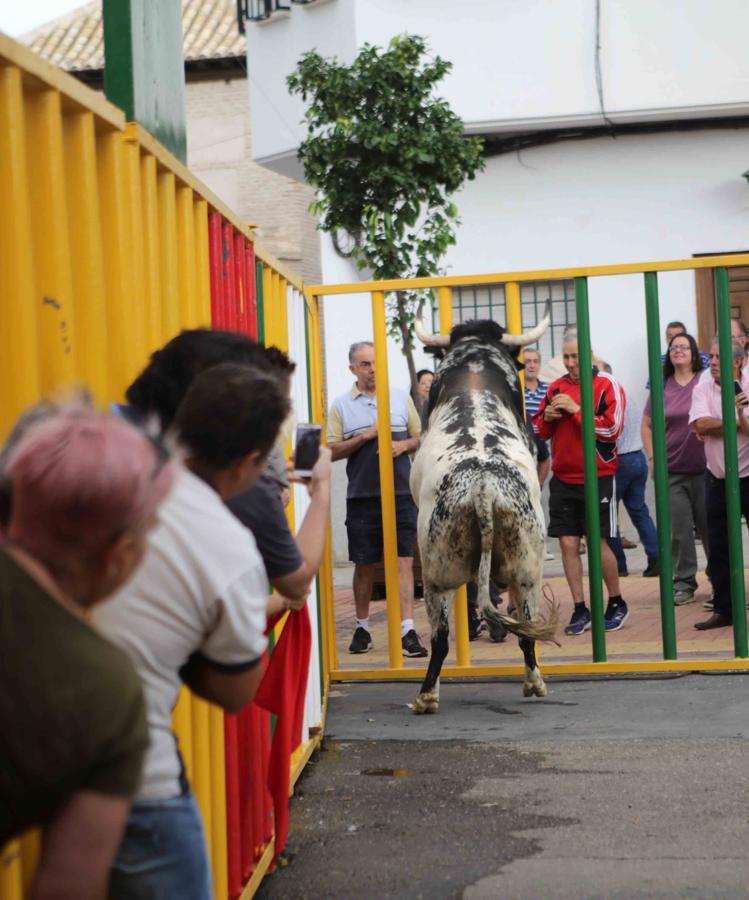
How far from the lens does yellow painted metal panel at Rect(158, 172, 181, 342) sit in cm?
413

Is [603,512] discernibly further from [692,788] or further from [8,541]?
[8,541]

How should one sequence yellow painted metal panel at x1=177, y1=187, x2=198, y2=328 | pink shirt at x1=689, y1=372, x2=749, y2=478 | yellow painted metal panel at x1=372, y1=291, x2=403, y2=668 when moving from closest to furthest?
1. yellow painted metal panel at x1=177, y1=187, x2=198, y2=328
2. yellow painted metal panel at x1=372, y1=291, x2=403, y2=668
3. pink shirt at x1=689, y1=372, x2=749, y2=478

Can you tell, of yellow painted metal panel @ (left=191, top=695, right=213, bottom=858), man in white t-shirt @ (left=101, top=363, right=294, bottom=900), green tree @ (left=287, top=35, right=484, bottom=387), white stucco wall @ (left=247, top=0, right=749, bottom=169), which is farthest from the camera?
white stucco wall @ (left=247, top=0, right=749, bottom=169)

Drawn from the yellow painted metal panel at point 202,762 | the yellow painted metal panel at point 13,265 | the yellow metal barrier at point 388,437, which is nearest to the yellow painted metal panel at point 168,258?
the yellow painted metal panel at point 202,762

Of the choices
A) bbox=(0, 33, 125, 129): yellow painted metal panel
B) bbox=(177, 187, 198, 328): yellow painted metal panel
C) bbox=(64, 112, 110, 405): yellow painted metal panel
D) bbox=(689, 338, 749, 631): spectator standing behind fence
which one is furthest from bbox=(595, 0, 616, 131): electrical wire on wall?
bbox=(64, 112, 110, 405): yellow painted metal panel

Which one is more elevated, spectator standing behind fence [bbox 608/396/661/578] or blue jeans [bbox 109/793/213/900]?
spectator standing behind fence [bbox 608/396/661/578]

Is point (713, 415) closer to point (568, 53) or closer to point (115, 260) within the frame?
point (115, 260)

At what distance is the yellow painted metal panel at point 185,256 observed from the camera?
4391 millimetres

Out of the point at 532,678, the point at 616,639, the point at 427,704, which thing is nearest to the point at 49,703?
the point at 427,704

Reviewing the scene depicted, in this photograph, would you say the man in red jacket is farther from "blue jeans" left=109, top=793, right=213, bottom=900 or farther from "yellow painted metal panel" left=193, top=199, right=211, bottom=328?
"blue jeans" left=109, top=793, right=213, bottom=900

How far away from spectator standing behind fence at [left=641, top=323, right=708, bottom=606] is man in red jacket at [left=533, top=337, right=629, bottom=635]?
4.01ft

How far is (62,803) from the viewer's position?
193cm

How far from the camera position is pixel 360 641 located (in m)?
9.48

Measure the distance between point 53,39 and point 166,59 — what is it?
25.8m
